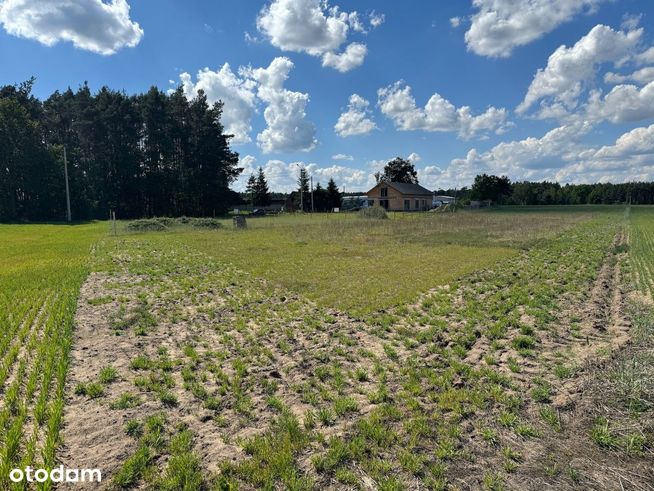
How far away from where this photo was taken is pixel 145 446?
11.0ft

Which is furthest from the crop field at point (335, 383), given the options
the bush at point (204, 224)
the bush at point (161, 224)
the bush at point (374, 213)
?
Result: the bush at point (374, 213)

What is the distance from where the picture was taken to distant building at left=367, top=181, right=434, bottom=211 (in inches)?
2594

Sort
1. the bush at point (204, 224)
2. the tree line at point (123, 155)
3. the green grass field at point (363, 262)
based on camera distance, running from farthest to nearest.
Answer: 1. the tree line at point (123, 155)
2. the bush at point (204, 224)
3. the green grass field at point (363, 262)

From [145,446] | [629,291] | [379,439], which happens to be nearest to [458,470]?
[379,439]

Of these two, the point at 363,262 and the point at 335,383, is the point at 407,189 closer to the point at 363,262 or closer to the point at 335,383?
the point at 363,262

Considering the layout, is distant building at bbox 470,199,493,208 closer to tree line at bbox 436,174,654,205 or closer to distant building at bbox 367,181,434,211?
distant building at bbox 367,181,434,211

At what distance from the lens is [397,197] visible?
6606 cm

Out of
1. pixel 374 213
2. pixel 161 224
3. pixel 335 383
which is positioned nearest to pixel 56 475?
pixel 335 383

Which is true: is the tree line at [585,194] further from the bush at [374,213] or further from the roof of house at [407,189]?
the bush at [374,213]

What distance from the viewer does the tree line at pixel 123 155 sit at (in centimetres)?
4669

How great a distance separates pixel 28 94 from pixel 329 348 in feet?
228

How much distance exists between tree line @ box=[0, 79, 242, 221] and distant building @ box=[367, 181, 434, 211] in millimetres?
25702

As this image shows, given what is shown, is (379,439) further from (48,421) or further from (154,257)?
(154,257)

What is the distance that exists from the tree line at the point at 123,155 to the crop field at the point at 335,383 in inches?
1843
